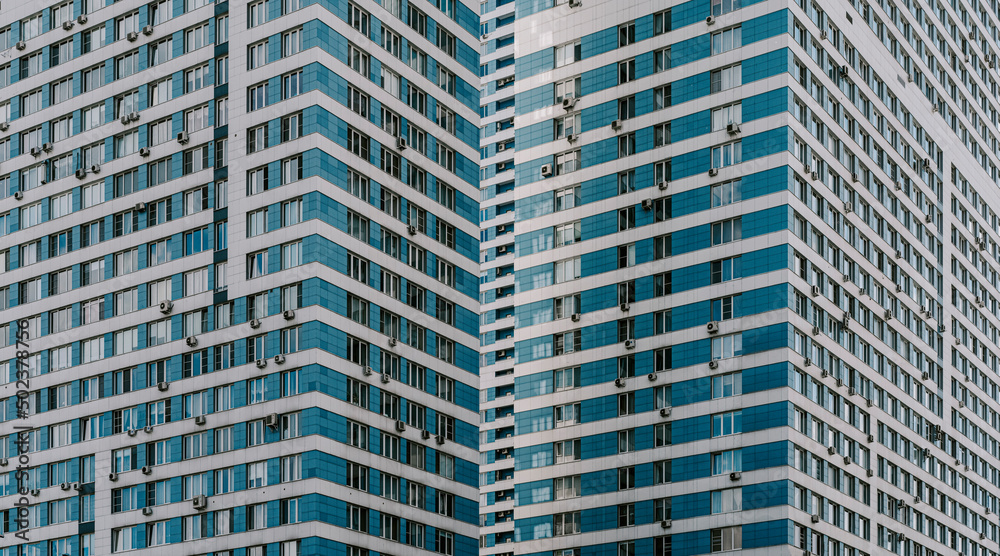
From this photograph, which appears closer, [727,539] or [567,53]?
[727,539]

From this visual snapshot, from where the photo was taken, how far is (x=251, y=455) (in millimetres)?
94125

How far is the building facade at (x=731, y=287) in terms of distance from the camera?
10244 centimetres

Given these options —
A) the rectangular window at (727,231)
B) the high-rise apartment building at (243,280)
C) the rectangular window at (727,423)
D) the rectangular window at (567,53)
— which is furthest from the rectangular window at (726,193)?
the rectangular window at (567,53)

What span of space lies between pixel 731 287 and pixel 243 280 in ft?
94.9

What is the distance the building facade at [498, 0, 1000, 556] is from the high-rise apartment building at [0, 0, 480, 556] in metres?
8.56

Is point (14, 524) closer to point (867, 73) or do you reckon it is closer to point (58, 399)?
point (58, 399)

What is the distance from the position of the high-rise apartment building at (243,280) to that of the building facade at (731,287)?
8562 mm

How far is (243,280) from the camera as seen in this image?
318 feet

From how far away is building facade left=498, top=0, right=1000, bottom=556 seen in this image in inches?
4033

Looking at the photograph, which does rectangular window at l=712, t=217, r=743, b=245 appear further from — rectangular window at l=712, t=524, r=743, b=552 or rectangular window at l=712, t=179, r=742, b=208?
rectangular window at l=712, t=524, r=743, b=552

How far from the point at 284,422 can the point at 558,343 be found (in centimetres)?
2501

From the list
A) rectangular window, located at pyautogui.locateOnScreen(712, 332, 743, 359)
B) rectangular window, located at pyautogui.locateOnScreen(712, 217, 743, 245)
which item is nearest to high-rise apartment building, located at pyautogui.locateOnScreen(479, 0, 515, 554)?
rectangular window, located at pyautogui.locateOnScreen(712, 332, 743, 359)

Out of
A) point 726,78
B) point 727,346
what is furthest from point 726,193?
point 727,346

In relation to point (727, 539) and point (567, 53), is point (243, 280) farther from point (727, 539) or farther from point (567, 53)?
point (727, 539)
